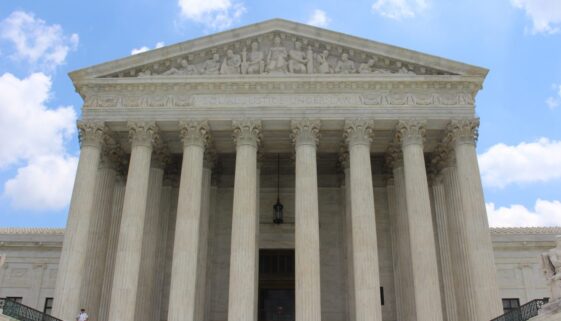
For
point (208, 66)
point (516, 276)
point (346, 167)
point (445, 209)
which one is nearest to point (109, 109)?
point (208, 66)

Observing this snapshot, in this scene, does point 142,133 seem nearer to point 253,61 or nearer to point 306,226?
point 253,61

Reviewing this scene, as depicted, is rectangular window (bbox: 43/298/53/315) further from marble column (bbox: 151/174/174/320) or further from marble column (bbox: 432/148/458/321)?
marble column (bbox: 432/148/458/321)

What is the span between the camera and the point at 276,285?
3491cm

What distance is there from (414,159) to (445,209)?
5.01 meters

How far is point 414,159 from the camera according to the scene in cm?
2953

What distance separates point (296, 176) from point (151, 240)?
8.63 meters

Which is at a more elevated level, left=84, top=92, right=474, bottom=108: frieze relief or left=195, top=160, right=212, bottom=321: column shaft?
left=84, top=92, right=474, bottom=108: frieze relief

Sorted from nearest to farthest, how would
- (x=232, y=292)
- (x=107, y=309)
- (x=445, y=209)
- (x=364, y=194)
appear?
(x=232, y=292) < (x=364, y=194) < (x=107, y=309) < (x=445, y=209)

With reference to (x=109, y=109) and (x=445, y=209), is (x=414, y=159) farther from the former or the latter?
(x=109, y=109)

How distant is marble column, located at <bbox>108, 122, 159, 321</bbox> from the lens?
27078mm

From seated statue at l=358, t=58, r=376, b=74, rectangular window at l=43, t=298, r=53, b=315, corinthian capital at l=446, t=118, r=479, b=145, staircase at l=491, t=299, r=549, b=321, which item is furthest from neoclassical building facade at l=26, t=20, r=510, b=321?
rectangular window at l=43, t=298, r=53, b=315

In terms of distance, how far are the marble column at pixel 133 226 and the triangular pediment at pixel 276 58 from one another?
10.9 ft

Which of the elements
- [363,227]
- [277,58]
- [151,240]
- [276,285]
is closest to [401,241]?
[363,227]

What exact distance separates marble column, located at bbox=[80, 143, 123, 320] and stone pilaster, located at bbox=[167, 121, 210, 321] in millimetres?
4929
